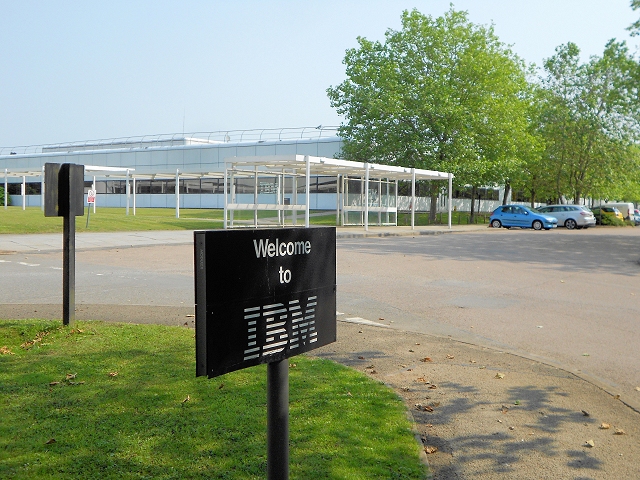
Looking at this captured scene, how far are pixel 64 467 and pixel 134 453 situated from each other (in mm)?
410

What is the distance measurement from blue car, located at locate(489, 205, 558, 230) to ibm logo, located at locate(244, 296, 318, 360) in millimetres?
40969

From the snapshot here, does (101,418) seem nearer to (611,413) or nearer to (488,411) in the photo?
(488,411)

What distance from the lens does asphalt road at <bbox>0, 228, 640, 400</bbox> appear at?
26.8 ft

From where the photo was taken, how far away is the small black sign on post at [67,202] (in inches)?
299

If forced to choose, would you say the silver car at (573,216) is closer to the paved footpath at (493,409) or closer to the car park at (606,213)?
the car park at (606,213)

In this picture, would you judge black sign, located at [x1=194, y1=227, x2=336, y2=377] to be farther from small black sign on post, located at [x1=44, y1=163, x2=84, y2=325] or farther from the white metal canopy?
the white metal canopy

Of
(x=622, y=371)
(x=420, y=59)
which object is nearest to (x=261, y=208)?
(x=420, y=59)

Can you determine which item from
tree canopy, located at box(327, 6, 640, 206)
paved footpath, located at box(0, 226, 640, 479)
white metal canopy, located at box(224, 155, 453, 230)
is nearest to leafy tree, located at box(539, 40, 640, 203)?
tree canopy, located at box(327, 6, 640, 206)

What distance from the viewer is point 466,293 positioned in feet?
40.2

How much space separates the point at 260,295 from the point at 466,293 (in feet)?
32.2

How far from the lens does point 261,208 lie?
31.8 m

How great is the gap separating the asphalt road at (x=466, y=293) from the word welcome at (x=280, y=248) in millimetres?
4355

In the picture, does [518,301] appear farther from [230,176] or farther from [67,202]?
[230,176]

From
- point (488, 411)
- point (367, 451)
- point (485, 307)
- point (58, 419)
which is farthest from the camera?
point (485, 307)
